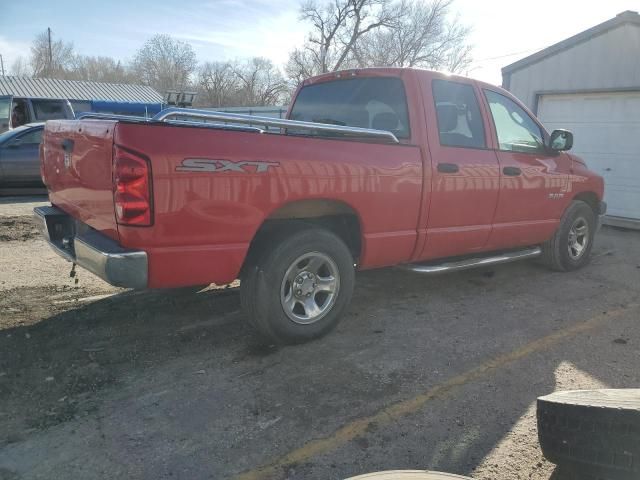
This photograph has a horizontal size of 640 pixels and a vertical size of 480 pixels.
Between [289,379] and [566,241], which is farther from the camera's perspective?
→ [566,241]

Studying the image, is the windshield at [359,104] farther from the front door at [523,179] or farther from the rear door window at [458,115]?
the front door at [523,179]

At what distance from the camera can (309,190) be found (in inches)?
137

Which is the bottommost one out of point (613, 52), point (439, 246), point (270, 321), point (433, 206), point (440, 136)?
point (270, 321)

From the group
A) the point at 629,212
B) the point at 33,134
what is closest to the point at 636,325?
the point at 629,212

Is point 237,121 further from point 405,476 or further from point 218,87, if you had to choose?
point 218,87

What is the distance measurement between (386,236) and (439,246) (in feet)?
2.33

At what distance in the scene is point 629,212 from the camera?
382 inches

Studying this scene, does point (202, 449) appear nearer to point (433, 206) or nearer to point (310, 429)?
point (310, 429)

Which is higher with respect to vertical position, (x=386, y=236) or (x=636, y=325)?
(x=386, y=236)

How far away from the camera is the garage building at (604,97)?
938 centimetres

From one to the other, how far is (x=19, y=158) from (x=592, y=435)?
11.4 metres

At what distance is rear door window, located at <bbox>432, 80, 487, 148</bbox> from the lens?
4418 millimetres

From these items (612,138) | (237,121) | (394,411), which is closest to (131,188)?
(237,121)

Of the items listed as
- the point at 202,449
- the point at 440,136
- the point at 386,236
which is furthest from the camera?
the point at 440,136
